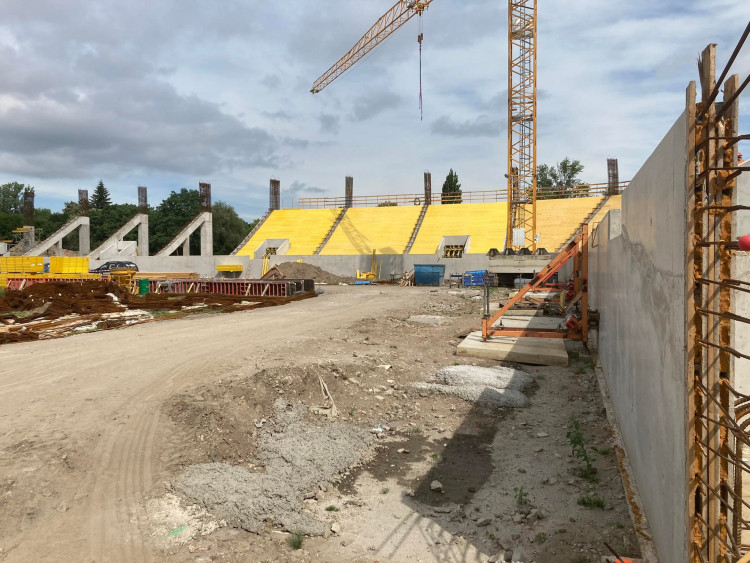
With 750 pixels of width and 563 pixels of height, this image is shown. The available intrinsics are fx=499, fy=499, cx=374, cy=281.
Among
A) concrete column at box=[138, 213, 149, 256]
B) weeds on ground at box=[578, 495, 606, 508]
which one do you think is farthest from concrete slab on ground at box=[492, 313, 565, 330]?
concrete column at box=[138, 213, 149, 256]

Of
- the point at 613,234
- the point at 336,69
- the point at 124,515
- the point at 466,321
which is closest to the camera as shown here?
the point at 124,515

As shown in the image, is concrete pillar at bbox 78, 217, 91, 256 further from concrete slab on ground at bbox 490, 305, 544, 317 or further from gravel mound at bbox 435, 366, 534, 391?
gravel mound at bbox 435, 366, 534, 391

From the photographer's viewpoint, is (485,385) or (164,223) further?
(164,223)

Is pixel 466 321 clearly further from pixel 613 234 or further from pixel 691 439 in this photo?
pixel 691 439

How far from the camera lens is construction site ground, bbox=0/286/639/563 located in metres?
4.01

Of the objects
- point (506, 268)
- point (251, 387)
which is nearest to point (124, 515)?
point (251, 387)

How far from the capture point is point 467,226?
135ft

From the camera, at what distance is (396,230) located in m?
43.4

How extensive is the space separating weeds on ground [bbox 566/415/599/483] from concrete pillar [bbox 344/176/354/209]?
4493cm

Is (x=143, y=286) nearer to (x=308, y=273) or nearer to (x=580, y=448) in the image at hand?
(x=308, y=273)

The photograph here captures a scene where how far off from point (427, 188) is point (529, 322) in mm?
36345

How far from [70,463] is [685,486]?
543cm

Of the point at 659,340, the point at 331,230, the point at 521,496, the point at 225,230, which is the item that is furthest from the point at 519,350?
the point at 225,230

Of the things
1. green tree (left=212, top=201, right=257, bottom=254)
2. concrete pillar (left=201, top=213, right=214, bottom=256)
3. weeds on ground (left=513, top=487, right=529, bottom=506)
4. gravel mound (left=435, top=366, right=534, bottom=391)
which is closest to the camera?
weeds on ground (left=513, top=487, right=529, bottom=506)
